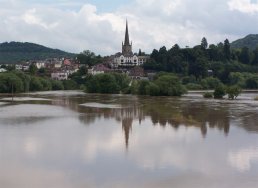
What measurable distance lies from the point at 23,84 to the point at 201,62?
4996 centimetres

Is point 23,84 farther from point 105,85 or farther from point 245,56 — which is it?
point 245,56

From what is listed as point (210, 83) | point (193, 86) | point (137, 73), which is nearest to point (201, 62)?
point (210, 83)

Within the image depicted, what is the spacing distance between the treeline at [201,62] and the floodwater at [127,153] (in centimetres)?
8776

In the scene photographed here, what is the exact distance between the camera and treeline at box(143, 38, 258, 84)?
12419 centimetres

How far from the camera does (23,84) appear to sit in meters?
94.0

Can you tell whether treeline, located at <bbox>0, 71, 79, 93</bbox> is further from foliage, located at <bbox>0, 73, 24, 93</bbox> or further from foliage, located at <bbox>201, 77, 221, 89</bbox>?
foliage, located at <bbox>201, 77, 221, 89</bbox>

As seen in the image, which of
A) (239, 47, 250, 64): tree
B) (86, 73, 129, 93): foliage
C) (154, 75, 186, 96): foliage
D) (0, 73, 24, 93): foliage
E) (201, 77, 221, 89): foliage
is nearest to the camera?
(154, 75, 186, 96): foliage

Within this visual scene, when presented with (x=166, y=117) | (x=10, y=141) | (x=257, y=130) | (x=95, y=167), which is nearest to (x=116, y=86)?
(x=166, y=117)

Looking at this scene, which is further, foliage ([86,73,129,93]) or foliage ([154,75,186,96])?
foliage ([86,73,129,93])

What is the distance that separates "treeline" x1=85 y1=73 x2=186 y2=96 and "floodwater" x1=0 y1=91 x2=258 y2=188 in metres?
43.8

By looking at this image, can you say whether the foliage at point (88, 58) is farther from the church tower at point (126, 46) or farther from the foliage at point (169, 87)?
the foliage at point (169, 87)

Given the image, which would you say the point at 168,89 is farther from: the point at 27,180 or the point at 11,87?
the point at 27,180

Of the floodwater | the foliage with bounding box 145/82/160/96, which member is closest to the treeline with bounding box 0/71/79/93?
the foliage with bounding box 145/82/160/96

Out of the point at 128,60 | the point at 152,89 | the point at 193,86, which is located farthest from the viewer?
the point at 128,60
